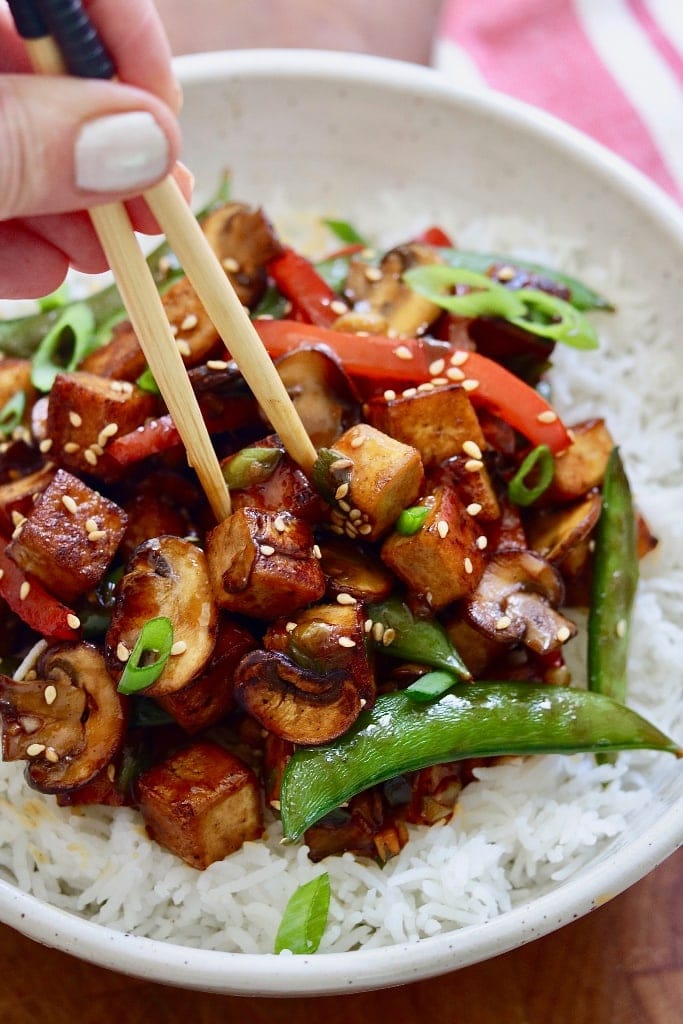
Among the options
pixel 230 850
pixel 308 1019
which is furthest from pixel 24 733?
pixel 308 1019

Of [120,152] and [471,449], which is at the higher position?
[120,152]

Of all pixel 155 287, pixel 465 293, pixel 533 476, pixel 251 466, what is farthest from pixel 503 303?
pixel 155 287

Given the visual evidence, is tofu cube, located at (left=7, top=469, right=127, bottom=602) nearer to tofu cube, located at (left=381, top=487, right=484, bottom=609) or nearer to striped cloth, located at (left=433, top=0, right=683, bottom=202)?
tofu cube, located at (left=381, top=487, right=484, bottom=609)

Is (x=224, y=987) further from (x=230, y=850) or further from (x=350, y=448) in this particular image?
(x=350, y=448)

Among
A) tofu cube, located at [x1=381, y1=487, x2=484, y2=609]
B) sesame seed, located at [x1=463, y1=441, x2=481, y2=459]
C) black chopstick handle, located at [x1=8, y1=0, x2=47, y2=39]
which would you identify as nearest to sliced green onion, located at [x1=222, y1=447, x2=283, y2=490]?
tofu cube, located at [x1=381, y1=487, x2=484, y2=609]

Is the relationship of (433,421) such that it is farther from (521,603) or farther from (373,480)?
(521,603)

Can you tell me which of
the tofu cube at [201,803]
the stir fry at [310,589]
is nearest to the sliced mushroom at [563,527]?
the stir fry at [310,589]
